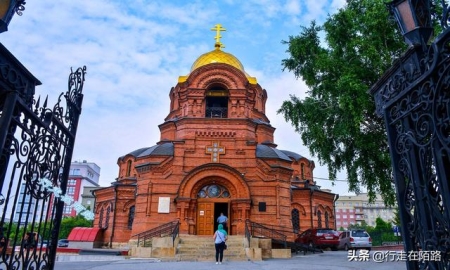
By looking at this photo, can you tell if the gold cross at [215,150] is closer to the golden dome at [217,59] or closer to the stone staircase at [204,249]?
the stone staircase at [204,249]

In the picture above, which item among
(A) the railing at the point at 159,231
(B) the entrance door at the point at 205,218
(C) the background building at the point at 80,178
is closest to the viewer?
→ (A) the railing at the point at 159,231

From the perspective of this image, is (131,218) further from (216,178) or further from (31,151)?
(31,151)

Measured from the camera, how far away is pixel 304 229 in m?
23.0

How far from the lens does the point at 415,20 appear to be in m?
2.93

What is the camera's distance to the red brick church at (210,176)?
1767 centimetres

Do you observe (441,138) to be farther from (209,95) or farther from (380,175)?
(209,95)

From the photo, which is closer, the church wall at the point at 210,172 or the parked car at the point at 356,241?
the church wall at the point at 210,172

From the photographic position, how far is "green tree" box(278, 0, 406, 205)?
10969 millimetres

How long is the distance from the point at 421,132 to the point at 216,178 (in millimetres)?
15642

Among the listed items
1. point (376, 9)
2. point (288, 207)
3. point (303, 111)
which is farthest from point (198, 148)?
point (376, 9)

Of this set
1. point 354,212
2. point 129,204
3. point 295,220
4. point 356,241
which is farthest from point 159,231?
point 354,212

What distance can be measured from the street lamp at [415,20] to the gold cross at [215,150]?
1609 cm

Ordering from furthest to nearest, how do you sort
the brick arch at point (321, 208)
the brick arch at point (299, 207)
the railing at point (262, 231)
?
1. the brick arch at point (321, 208)
2. the brick arch at point (299, 207)
3. the railing at point (262, 231)

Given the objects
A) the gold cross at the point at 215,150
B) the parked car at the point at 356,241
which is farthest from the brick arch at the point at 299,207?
the gold cross at the point at 215,150
